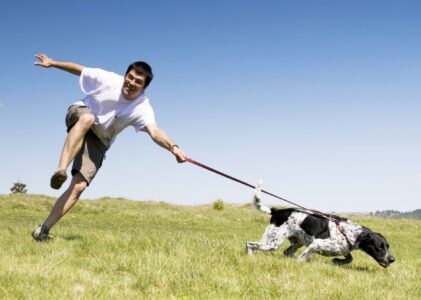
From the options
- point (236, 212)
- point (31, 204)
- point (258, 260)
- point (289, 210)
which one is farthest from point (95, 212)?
point (258, 260)

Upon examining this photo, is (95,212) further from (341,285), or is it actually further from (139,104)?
(341,285)

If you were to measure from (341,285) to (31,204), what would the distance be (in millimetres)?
21875

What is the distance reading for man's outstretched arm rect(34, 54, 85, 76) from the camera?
662cm

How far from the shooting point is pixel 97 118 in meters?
6.62

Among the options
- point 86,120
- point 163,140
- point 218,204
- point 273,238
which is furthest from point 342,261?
point 218,204

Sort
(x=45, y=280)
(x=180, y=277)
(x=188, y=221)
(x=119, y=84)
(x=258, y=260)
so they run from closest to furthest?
(x=45, y=280)
(x=180, y=277)
(x=258, y=260)
(x=119, y=84)
(x=188, y=221)

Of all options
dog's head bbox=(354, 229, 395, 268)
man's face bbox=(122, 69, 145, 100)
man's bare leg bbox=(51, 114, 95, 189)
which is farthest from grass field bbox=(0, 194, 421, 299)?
man's face bbox=(122, 69, 145, 100)

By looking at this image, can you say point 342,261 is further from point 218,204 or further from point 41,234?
point 218,204

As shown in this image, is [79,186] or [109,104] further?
[79,186]

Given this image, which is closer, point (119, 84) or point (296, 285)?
point (296, 285)

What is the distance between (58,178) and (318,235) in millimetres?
4114

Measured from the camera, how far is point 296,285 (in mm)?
4879

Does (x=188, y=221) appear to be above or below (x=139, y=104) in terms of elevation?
below

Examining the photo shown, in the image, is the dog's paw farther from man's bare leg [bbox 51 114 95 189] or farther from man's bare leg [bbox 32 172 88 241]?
man's bare leg [bbox 51 114 95 189]
